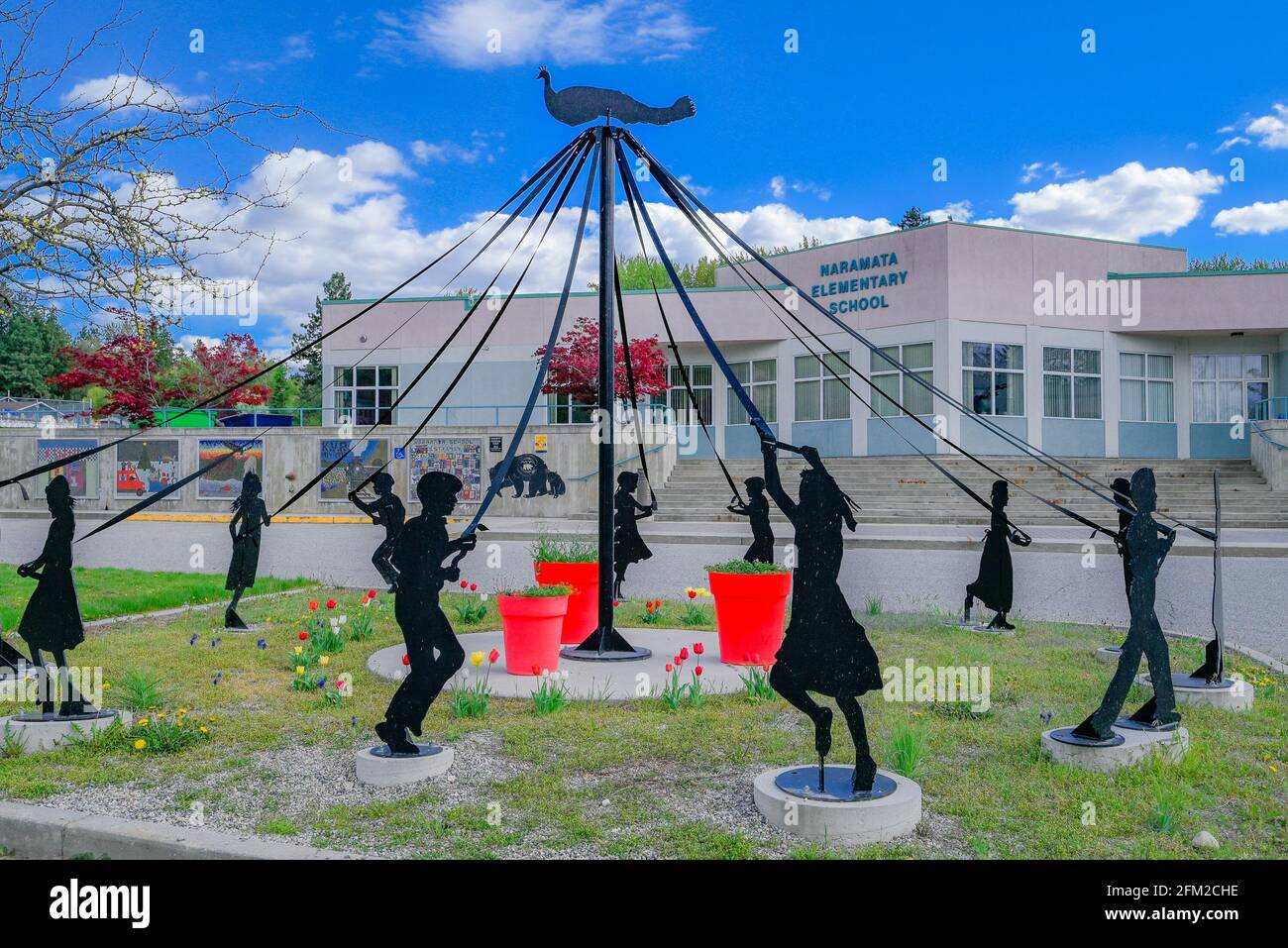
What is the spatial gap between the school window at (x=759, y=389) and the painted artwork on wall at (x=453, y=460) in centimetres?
915

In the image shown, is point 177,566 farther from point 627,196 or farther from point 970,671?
point 970,671

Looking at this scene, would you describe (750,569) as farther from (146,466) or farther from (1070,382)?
(146,466)

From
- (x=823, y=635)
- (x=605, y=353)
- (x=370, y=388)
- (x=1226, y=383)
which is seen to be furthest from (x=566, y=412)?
(x=823, y=635)

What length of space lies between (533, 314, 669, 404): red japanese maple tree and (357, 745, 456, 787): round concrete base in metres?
23.1

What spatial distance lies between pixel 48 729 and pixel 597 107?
6.03 metres

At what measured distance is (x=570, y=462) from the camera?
27781 mm

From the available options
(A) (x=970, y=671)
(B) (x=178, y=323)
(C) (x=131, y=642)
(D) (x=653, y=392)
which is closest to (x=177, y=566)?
(C) (x=131, y=642)

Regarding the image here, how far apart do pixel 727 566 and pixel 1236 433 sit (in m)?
29.1

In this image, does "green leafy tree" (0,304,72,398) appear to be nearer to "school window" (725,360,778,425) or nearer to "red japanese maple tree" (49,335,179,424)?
"red japanese maple tree" (49,335,179,424)

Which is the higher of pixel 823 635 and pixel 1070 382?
pixel 1070 382

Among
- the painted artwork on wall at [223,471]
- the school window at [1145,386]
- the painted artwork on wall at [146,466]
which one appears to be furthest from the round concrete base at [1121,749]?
the painted artwork on wall at [146,466]

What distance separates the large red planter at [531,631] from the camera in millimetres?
7711

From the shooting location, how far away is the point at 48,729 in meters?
6.10

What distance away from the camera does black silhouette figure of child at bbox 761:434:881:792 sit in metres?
4.71
